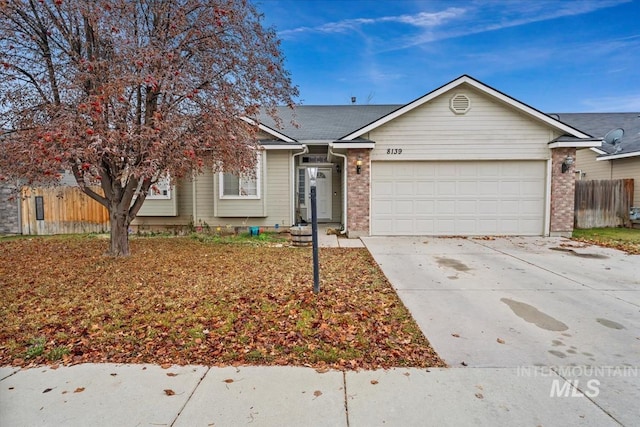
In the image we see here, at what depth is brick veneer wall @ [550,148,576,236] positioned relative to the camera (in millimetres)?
10297

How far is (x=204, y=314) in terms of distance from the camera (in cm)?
424

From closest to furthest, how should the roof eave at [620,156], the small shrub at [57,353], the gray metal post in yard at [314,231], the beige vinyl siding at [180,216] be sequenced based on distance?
1. the small shrub at [57,353]
2. the gray metal post in yard at [314,231]
3. the beige vinyl siding at [180,216]
4. the roof eave at [620,156]

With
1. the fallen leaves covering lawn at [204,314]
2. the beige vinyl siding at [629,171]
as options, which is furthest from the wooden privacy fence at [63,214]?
the beige vinyl siding at [629,171]

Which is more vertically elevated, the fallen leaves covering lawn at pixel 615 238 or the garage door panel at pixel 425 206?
the garage door panel at pixel 425 206

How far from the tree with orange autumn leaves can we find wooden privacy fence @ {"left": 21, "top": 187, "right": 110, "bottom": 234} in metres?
5.81

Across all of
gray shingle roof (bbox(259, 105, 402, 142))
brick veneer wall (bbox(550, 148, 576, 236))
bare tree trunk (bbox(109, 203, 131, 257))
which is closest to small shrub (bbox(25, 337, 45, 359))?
bare tree trunk (bbox(109, 203, 131, 257))

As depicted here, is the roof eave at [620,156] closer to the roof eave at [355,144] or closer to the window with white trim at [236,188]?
the roof eave at [355,144]

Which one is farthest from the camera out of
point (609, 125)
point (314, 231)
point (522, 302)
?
point (609, 125)

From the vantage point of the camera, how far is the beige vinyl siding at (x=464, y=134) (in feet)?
33.8

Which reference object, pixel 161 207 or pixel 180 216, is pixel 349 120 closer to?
pixel 180 216

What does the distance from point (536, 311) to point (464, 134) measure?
24.1 ft

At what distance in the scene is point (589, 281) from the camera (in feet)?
18.9

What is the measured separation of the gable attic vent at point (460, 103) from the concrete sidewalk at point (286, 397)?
29.7ft

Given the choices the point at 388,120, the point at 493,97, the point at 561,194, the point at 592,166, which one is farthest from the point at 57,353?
the point at 592,166
